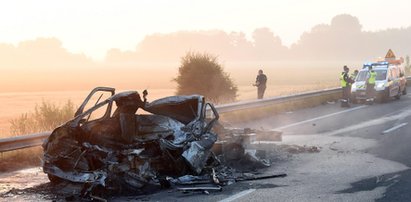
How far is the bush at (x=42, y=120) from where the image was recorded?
13.1 meters

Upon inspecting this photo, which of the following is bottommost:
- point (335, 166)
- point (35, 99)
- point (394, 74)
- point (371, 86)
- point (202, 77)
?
point (335, 166)

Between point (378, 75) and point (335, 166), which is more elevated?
point (378, 75)

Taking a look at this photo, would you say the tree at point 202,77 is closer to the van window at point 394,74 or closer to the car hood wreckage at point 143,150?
the van window at point 394,74

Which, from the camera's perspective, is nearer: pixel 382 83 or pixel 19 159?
pixel 19 159

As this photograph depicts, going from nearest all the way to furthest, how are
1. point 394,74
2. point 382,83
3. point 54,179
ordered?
point 54,179 → point 382,83 → point 394,74

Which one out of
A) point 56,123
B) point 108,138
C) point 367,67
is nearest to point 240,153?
point 108,138

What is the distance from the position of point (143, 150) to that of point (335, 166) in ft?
12.6

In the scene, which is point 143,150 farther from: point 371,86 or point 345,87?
point 371,86

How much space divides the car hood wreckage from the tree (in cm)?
1627

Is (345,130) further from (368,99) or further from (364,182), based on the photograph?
(368,99)

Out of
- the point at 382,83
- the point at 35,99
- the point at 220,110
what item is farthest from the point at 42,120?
the point at 35,99

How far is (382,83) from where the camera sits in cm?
2400

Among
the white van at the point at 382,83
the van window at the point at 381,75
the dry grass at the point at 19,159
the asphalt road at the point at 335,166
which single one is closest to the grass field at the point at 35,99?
the white van at the point at 382,83

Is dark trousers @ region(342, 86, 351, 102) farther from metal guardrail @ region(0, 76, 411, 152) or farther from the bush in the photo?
the bush
